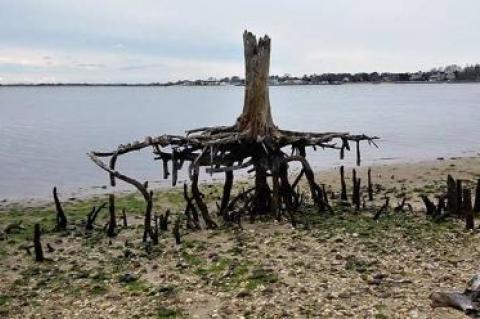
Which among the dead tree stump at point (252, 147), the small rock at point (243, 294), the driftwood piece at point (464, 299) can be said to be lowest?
the small rock at point (243, 294)

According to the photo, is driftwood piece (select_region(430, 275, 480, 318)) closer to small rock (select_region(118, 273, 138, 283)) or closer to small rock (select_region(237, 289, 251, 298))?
small rock (select_region(237, 289, 251, 298))

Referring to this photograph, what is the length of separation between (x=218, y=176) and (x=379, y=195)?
13.3 m

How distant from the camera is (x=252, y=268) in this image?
1342 cm

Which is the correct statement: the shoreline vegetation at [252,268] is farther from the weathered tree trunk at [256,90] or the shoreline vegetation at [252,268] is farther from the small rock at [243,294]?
the weathered tree trunk at [256,90]

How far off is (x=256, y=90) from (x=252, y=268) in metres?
6.60

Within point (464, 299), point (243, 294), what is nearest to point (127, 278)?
point (243, 294)

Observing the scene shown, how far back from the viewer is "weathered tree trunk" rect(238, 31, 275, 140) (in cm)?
1789

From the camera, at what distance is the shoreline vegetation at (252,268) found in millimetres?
11250

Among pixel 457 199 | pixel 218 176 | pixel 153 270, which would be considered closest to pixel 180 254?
pixel 153 270

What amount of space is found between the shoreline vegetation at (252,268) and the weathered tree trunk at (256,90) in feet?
9.79

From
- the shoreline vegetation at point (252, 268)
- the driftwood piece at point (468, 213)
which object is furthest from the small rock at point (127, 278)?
the driftwood piece at point (468, 213)

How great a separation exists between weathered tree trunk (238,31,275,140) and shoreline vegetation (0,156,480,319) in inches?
117

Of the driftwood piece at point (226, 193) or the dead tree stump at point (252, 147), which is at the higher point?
the dead tree stump at point (252, 147)

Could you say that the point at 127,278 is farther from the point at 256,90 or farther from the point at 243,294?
the point at 256,90
